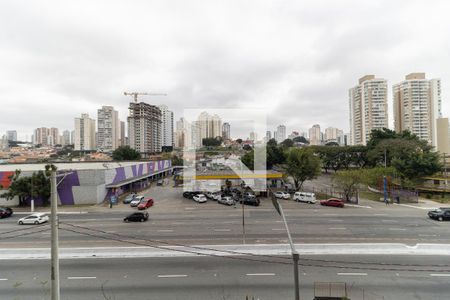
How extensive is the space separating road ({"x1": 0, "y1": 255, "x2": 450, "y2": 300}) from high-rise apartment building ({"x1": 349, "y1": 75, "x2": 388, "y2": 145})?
9993 cm

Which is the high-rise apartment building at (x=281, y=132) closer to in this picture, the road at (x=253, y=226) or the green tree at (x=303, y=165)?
the green tree at (x=303, y=165)

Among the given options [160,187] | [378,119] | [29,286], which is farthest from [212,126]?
[378,119]

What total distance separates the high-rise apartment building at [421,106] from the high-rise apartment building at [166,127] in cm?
12698

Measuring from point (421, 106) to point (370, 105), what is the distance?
16.9 meters

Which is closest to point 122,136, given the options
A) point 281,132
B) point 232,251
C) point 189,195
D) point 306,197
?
point 281,132

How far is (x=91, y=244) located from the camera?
16734mm

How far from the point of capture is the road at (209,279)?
33.6 feet

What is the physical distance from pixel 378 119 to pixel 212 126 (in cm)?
7261

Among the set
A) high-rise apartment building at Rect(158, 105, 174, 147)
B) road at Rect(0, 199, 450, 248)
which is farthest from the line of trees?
high-rise apartment building at Rect(158, 105, 174, 147)

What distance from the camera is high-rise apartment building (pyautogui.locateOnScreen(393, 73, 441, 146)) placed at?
3565 inches

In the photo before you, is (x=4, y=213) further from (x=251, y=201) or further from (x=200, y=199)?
(x=251, y=201)

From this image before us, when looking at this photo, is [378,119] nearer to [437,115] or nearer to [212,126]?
[437,115]

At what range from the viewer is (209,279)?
1141 centimetres

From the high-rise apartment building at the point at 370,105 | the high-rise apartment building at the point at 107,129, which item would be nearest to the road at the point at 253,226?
the high-rise apartment building at the point at 370,105
